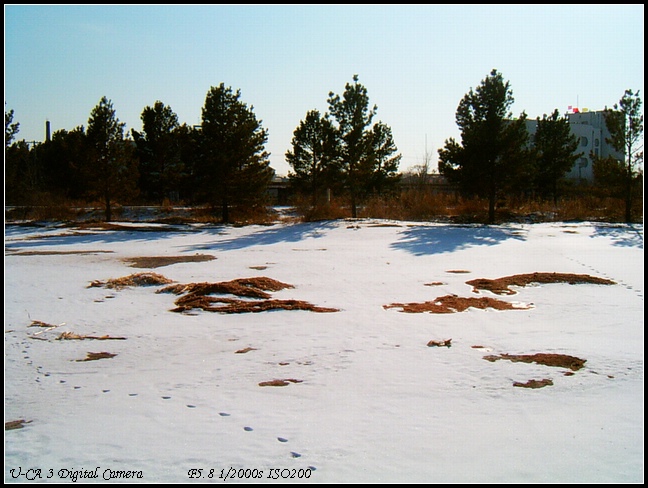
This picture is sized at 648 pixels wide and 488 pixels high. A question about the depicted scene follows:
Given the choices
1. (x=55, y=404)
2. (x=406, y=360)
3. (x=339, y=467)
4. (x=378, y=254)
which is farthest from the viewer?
(x=378, y=254)

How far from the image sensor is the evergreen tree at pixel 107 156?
31766mm

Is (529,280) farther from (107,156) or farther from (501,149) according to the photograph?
(107,156)

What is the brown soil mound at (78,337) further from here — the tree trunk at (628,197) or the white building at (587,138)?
the white building at (587,138)

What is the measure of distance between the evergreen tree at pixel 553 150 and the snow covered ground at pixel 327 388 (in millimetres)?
27844

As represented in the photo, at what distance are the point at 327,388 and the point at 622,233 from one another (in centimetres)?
2278

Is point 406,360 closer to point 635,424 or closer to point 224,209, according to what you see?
point 635,424

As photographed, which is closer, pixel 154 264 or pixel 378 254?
pixel 154 264

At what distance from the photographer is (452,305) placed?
9.96 meters

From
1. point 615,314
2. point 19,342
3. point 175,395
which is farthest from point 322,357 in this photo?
point 615,314

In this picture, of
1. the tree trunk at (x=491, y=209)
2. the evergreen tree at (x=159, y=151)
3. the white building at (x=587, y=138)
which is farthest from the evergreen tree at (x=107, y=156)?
the white building at (x=587, y=138)

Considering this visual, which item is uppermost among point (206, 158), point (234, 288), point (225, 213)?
point (206, 158)

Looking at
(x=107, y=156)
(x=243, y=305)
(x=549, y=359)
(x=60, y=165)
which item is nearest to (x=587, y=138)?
(x=60, y=165)

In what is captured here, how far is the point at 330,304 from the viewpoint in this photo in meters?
10.1

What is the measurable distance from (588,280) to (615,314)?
3376 mm
